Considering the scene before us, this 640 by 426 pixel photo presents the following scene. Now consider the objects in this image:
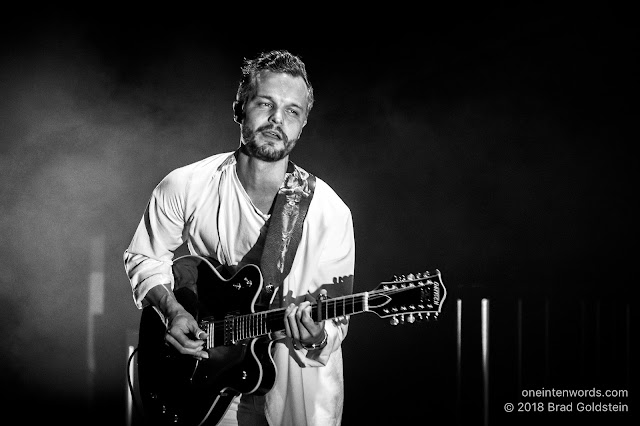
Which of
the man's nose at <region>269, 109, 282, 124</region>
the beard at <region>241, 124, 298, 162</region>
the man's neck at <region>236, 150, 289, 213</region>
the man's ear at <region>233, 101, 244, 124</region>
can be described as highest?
the man's ear at <region>233, 101, 244, 124</region>

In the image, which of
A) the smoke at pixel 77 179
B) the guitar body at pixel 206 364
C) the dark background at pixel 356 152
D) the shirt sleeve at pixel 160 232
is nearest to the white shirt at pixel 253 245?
the shirt sleeve at pixel 160 232

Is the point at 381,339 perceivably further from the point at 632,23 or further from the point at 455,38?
the point at 632,23

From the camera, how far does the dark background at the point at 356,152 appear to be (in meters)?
4.41

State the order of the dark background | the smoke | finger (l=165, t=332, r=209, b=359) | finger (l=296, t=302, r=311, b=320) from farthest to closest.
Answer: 1. the smoke
2. the dark background
3. finger (l=165, t=332, r=209, b=359)
4. finger (l=296, t=302, r=311, b=320)

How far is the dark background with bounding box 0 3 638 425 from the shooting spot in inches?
174

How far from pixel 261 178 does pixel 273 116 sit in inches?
8.5

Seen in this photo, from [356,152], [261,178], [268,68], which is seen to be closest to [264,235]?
[261,178]

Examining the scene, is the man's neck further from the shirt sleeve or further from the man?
the shirt sleeve

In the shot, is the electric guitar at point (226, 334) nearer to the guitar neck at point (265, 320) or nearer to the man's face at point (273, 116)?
the guitar neck at point (265, 320)

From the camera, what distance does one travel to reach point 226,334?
2182 millimetres

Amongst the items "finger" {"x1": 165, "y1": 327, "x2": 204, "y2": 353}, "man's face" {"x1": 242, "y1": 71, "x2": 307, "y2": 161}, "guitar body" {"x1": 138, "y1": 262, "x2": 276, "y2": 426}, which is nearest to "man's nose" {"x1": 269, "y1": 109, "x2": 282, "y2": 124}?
"man's face" {"x1": 242, "y1": 71, "x2": 307, "y2": 161}

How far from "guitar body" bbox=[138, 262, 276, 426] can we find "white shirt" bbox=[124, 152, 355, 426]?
106 millimetres

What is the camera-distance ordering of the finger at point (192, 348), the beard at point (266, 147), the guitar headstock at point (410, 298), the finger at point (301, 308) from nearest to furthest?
the guitar headstock at point (410, 298) < the finger at point (301, 308) < the finger at point (192, 348) < the beard at point (266, 147)

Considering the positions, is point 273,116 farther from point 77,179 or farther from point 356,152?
point 77,179
